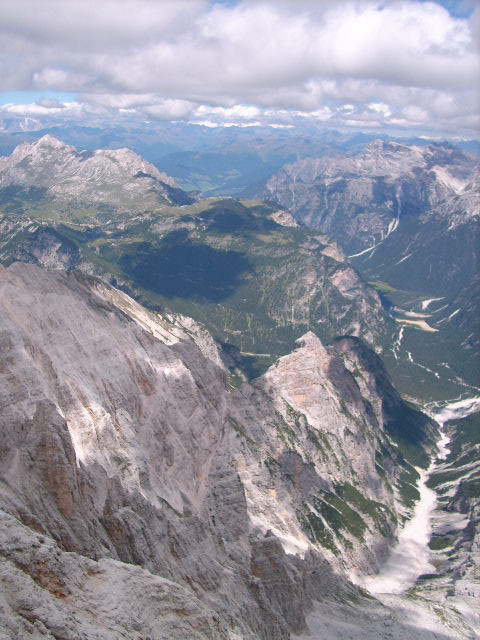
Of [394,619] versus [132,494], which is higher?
[132,494]

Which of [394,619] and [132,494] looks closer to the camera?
[132,494]

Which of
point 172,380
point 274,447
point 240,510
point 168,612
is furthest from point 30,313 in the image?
point 274,447

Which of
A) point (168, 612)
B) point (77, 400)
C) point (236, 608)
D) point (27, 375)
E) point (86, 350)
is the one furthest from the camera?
point (86, 350)

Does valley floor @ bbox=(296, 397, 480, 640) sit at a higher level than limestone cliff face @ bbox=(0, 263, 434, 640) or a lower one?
lower

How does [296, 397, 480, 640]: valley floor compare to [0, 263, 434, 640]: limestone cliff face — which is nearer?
[0, 263, 434, 640]: limestone cliff face

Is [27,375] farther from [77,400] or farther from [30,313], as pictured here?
[30,313]

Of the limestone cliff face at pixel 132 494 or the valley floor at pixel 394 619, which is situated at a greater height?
the limestone cliff face at pixel 132 494

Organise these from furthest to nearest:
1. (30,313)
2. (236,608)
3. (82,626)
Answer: (30,313) < (236,608) < (82,626)

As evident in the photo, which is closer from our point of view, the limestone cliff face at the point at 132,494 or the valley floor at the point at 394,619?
the limestone cliff face at the point at 132,494
